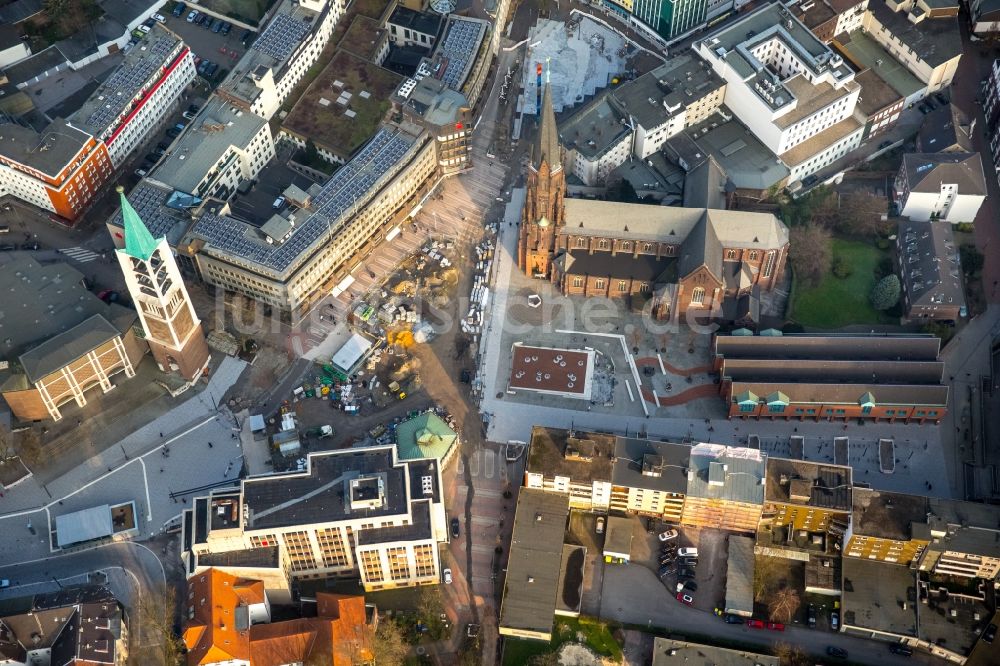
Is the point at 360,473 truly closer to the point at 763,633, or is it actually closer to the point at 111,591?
the point at 111,591

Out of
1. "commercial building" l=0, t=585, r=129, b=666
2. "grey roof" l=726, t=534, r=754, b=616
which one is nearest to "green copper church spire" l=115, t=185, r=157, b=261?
"commercial building" l=0, t=585, r=129, b=666

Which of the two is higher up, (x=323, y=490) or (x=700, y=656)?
(x=323, y=490)

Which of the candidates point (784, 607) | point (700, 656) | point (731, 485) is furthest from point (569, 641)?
point (731, 485)

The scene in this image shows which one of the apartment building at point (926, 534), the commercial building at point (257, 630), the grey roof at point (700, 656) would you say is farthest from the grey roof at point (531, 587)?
the apartment building at point (926, 534)

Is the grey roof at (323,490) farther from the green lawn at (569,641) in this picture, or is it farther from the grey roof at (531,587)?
the green lawn at (569,641)

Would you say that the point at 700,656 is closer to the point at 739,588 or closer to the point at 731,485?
the point at 739,588

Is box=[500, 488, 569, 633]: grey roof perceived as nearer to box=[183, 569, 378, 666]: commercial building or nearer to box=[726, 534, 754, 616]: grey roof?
box=[183, 569, 378, 666]: commercial building

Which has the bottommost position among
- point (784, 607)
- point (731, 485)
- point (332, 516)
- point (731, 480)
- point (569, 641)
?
Result: point (569, 641)
